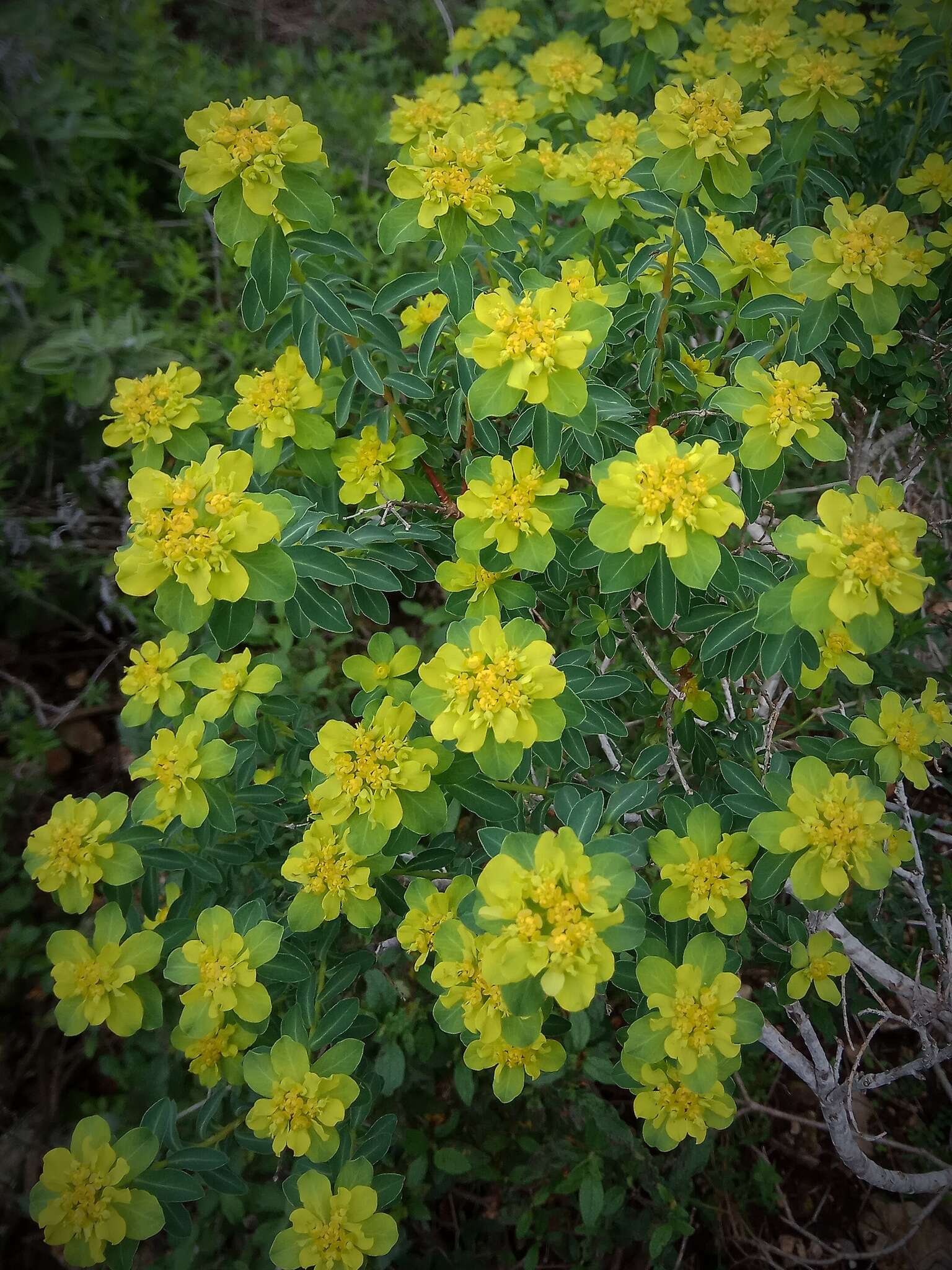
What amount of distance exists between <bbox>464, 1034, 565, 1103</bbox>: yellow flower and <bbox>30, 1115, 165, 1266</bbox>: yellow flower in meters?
0.71

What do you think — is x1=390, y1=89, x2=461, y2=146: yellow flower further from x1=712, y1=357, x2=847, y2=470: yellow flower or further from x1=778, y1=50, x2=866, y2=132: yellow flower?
x1=712, y1=357, x2=847, y2=470: yellow flower

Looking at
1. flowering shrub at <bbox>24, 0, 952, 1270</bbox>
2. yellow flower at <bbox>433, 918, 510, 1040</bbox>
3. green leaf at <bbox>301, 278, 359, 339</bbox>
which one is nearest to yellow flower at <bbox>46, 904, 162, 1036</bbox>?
flowering shrub at <bbox>24, 0, 952, 1270</bbox>

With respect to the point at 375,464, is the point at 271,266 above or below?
above

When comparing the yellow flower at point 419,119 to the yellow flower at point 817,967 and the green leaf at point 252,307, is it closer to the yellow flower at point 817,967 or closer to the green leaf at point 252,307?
the green leaf at point 252,307

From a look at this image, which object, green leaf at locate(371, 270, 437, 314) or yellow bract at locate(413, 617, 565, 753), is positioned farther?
green leaf at locate(371, 270, 437, 314)

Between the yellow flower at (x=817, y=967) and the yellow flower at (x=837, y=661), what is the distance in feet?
1.86

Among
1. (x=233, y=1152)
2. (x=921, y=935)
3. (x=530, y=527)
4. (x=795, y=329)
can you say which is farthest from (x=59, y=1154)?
(x=921, y=935)

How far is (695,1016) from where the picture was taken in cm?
154

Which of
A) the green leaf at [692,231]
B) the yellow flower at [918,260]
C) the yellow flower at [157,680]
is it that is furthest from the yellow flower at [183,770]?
the yellow flower at [918,260]

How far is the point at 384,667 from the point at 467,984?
0.75 m

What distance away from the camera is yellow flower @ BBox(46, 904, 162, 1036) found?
1761mm

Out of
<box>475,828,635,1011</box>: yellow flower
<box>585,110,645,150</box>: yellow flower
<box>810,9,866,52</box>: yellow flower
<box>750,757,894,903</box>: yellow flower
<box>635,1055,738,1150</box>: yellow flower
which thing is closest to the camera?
<box>475,828,635,1011</box>: yellow flower

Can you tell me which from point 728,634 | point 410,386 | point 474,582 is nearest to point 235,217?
point 410,386

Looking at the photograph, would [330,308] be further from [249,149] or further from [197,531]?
[197,531]
